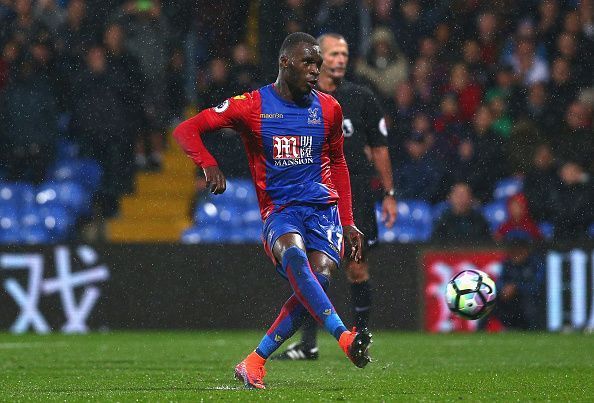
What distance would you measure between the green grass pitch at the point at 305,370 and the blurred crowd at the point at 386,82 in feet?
7.85

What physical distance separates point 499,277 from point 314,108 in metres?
6.23

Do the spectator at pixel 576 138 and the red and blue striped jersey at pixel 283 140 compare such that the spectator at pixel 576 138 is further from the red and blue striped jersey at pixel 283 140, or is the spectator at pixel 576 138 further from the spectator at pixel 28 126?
the red and blue striped jersey at pixel 283 140

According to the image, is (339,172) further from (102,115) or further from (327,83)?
(102,115)

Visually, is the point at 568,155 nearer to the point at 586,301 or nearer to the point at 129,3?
the point at 586,301

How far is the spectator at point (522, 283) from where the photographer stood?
12.9 metres

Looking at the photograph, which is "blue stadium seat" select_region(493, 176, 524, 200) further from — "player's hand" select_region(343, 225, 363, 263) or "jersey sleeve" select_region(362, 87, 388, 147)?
"player's hand" select_region(343, 225, 363, 263)

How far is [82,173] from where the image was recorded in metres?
14.9

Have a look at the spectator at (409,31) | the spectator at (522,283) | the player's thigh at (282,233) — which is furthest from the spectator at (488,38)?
the player's thigh at (282,233)

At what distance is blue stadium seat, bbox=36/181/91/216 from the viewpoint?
14391mm

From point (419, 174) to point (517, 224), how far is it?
1411 millimetres

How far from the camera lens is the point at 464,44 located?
15414mm

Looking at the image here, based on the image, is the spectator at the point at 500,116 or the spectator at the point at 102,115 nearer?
the spectator at the point at 500,116

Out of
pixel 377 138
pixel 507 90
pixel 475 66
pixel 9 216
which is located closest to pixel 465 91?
pixel 475 66

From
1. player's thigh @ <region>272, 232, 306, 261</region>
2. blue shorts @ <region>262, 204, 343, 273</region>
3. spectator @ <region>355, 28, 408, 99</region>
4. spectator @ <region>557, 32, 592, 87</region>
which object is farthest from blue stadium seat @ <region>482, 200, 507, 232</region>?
player's thigh @ <region>272, 232, 306, 261</region>
